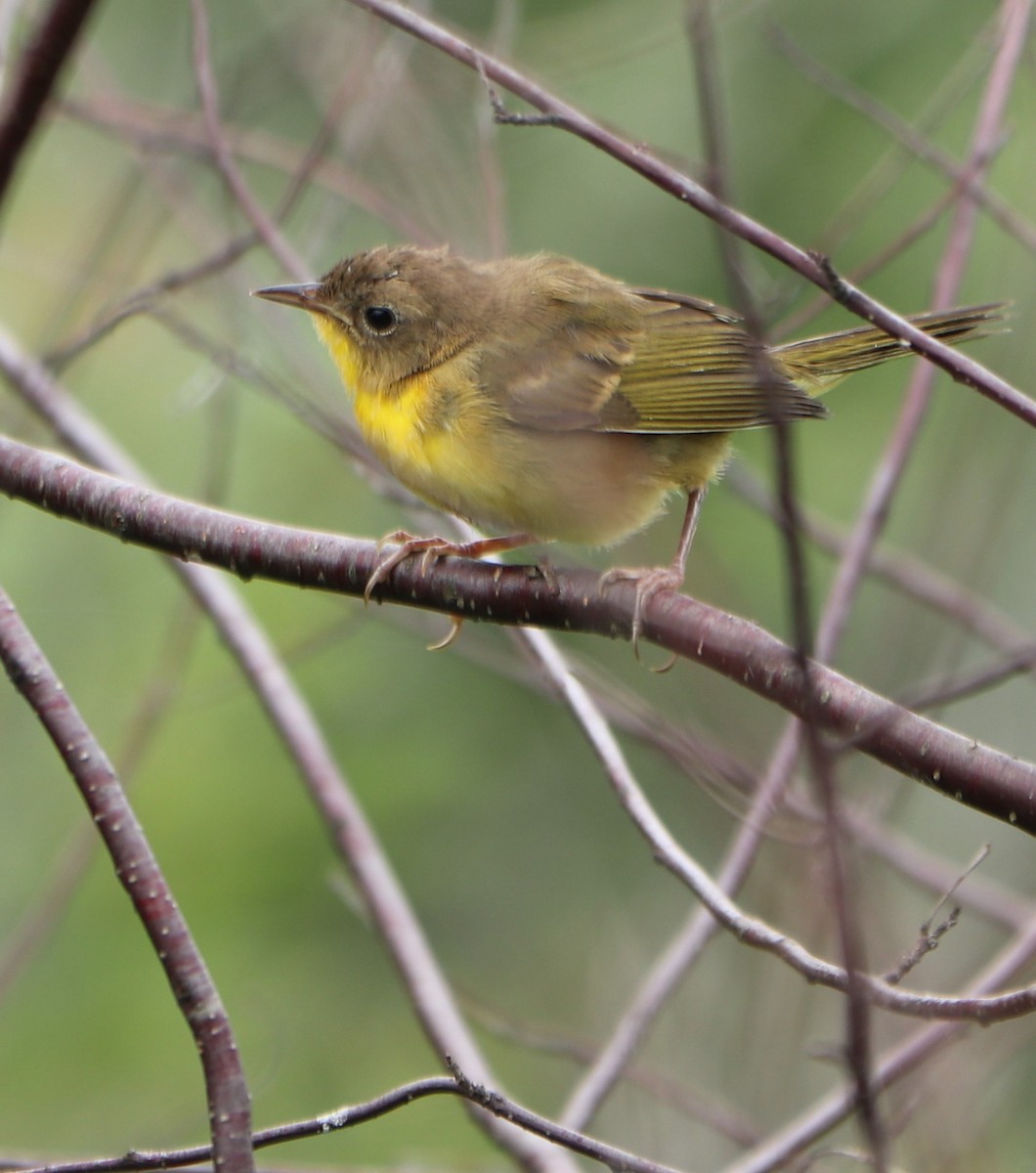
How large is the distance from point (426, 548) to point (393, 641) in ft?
10.5

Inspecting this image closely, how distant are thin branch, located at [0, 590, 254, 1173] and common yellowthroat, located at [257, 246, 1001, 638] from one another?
0.91 m

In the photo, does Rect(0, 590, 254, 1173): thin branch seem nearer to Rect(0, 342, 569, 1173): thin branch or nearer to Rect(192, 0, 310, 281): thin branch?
Rect(0, 342, 569, 1173): thin branch

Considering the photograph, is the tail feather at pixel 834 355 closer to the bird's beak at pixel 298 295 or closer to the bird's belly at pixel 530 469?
the bird's belly at pixel 530 469

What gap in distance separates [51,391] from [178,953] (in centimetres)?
207

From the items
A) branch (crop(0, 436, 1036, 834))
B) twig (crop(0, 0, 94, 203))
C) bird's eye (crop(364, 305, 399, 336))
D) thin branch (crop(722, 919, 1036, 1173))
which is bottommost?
thin branch (crop(722, 919, 1036, 1173))

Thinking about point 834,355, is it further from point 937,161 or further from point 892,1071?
point 892,1071

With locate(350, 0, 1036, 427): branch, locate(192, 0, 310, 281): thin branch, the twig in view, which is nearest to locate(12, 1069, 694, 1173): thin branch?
locate(350, 0, 1036, 427): branch

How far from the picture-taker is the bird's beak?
361 centimetres

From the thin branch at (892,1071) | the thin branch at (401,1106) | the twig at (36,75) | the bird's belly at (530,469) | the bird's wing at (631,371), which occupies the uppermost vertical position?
the bird's wing at (631,371)

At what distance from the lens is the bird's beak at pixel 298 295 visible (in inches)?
142

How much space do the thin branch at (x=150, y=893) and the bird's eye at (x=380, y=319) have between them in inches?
64.3

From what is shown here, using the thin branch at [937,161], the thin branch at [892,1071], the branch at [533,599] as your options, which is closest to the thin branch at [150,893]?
the branch at [533,599]

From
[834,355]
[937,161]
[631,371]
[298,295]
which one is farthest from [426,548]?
[937,161]

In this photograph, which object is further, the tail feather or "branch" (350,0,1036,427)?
the tail feather
